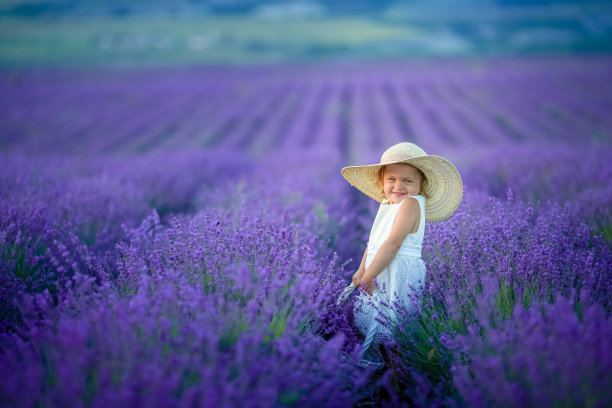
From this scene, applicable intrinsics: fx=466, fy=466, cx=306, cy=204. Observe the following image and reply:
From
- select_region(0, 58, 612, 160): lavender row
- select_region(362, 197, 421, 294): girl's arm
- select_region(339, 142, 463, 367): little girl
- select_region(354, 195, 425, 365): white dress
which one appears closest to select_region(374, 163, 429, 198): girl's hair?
select_region(339, 142, 463, 367): little girl

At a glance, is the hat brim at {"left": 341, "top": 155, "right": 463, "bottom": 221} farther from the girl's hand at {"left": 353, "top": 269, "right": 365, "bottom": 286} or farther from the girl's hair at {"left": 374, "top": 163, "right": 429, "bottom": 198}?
the girl's hand at {"left": 353, "top": 269, "right": 365, "bottom": 286}

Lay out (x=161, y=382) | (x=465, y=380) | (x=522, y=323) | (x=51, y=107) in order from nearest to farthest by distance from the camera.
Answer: (x=161, y=382), (x=465, y=380), (x=522, y=323), (x=51, y=107)

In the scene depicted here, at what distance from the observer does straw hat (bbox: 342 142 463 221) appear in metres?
2.20

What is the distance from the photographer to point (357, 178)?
248 cm

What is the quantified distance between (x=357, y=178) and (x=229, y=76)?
1471 centimetres

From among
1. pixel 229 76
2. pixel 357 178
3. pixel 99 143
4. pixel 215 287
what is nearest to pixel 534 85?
pixel 229 76

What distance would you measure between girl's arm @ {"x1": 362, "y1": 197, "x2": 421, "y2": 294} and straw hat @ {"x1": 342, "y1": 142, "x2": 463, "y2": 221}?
22cm

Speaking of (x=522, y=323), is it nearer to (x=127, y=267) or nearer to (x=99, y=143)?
(x=127, y=267)

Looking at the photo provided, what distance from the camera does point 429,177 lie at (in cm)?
233

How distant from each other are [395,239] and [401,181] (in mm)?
323

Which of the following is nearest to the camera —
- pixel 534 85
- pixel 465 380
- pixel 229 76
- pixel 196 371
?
pixel 196 371

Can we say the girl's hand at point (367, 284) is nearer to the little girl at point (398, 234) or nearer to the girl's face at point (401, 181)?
the little girl at point (398, 234)

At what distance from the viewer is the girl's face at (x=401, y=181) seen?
A: 2.29 meters

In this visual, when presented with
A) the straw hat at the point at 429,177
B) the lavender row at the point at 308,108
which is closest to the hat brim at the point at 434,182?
the straw hat at the point at 429,177
